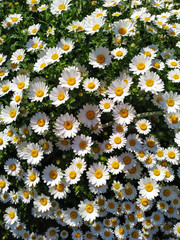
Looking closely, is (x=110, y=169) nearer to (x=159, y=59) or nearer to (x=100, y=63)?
(x=100, y=63)

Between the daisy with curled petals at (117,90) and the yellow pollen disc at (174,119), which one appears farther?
the yellow pollen disc at (174,119)

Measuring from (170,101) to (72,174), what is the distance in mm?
1644

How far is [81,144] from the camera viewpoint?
9.98 feet

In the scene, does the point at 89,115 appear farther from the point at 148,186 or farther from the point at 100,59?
the point at 148,186

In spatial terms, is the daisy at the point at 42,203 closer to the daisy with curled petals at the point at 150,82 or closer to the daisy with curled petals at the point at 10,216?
the daisy with curled petals at the point at 10,216

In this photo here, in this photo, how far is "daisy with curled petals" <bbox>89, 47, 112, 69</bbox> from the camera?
10.0ft

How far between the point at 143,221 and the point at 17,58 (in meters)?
3.13

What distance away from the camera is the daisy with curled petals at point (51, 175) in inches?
126

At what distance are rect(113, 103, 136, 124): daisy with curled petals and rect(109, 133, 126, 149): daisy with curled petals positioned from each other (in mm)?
193

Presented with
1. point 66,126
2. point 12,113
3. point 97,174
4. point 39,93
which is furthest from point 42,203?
point 39,93

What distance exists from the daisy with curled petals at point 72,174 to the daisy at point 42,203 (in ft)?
1.84

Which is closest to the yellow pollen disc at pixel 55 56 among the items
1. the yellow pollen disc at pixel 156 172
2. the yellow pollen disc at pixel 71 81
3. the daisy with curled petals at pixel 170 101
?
the yellow pollen disc at pixel 71 81

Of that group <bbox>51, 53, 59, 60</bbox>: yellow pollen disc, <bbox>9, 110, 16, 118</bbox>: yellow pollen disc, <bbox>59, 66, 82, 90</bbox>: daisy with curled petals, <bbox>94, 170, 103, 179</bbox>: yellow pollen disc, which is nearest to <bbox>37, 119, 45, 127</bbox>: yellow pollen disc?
<bbox>9, 110, 16, 118</bbox>: yellow pollen disc

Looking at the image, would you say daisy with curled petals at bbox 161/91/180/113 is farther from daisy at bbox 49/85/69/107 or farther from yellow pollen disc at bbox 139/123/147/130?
daisy at bbox 49/85/69/107
